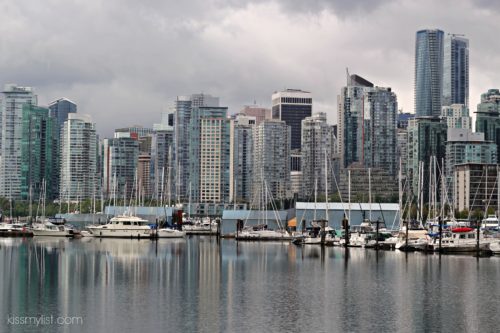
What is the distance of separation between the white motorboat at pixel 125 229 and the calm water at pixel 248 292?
3747cm

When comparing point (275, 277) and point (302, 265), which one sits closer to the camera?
point (275, 277)

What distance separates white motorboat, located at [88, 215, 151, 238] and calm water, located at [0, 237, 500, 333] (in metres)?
37.5

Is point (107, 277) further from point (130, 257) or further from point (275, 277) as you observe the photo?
point (130, 257)

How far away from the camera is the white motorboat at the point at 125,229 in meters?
141

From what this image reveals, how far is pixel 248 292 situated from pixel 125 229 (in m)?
77.7

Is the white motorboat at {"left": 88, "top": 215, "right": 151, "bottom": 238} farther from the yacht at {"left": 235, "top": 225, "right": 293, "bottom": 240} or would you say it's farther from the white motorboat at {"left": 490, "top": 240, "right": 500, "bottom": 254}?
the white motorboat at {"left": 490, "top": 240, "right": 500, "bottom": 254}

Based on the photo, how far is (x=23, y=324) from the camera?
167 feet

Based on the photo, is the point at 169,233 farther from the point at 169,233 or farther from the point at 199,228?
the point at 199,228

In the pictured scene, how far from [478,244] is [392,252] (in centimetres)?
1054

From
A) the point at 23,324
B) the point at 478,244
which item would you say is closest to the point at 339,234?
the point at 478,244

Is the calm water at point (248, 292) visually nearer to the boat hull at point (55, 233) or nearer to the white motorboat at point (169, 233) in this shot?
the white motorboat at point (169, 233)

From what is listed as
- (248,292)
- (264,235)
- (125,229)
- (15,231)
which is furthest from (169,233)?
(248,292)

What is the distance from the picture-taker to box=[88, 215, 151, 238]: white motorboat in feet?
464

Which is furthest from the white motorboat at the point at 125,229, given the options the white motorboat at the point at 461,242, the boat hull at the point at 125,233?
the white motorboat at the point at 461,242
